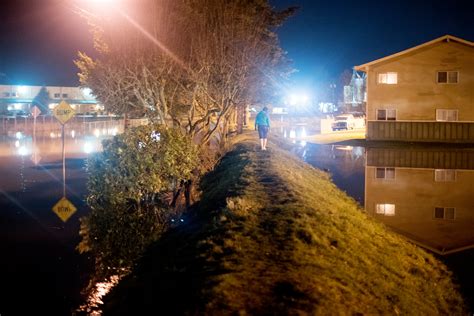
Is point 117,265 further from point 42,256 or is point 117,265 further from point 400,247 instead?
point 400,247

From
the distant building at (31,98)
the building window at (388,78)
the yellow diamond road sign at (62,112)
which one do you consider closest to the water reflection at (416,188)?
the building window at (388,78)

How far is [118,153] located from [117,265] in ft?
19.1

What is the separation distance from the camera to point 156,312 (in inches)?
219

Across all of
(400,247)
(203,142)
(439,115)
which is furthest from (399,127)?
(400,247)

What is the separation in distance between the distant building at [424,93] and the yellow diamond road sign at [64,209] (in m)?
26.0

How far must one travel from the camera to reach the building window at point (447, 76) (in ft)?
115

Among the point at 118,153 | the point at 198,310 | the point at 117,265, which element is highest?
the point at 118,153

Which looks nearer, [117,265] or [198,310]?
[198,310]

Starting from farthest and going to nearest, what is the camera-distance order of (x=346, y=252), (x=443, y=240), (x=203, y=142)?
(x=203, y=142) → (x=443, y=240) → (x=346, y=252)

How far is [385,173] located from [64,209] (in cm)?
1307

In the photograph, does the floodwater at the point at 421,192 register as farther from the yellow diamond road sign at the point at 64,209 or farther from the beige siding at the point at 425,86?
the yellow diamond road sign at the point at 64,209

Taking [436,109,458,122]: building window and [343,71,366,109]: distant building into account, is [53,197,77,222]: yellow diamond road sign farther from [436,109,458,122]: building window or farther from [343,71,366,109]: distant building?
[343,71,366,109]: distant building

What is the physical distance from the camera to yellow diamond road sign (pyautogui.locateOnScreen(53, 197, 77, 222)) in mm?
13461

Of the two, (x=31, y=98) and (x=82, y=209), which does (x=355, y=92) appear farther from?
(x=82, y=209)
